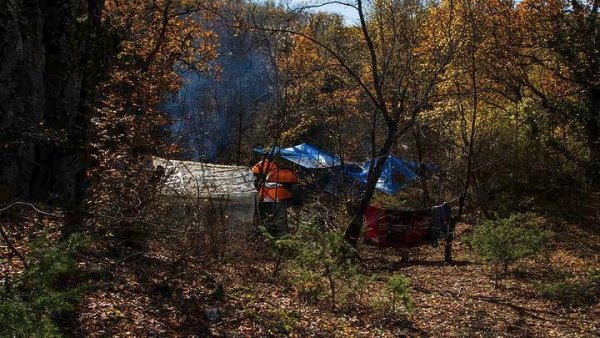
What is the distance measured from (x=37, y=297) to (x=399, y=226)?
942cm

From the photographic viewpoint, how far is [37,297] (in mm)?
3238

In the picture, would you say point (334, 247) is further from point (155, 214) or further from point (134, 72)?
point (134, 72)

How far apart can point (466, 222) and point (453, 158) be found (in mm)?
1916

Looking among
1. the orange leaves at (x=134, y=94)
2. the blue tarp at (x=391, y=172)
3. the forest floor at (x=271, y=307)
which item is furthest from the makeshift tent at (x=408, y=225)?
the orange leaves at (x=134, y=94)

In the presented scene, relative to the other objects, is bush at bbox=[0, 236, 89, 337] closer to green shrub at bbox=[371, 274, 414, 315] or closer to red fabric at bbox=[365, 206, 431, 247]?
green shrub at bbox=[371, 274, 414, 315]

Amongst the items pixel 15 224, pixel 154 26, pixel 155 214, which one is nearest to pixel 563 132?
pixel 154 26

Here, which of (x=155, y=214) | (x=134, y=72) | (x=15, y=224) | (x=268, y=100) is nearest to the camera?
(x=15, y=224)

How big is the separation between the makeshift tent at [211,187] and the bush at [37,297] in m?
3.93

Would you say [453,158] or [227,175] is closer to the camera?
[227,175]

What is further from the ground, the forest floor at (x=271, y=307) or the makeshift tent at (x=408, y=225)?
the makeshift tent at (x=408, y=225)

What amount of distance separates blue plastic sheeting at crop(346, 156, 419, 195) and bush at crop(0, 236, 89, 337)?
13664 millimetres

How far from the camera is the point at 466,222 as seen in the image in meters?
16.3

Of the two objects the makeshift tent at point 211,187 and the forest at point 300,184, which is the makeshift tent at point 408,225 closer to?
the forest at point 300,184

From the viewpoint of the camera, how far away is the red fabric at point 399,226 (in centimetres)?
1195
